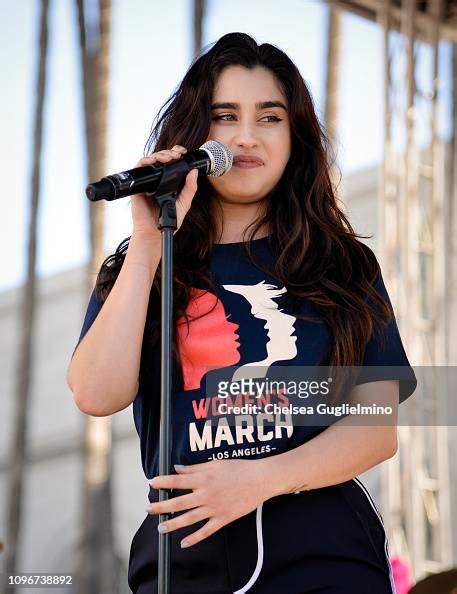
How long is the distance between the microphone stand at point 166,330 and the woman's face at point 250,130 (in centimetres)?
26

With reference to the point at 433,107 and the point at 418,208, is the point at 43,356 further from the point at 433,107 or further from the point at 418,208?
the point at 433,107

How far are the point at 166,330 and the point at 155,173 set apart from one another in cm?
22

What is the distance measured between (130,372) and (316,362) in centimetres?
28

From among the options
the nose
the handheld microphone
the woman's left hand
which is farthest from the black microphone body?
the woman's left hand

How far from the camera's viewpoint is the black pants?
4.67 feet

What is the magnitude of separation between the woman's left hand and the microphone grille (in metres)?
0.43

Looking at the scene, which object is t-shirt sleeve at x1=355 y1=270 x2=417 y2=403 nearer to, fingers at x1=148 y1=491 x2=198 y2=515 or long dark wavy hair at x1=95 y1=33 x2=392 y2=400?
long dark wavy hair at x1=95 y1=33 x2=392 y2=400

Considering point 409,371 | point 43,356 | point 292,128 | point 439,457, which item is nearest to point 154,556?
point 409,371

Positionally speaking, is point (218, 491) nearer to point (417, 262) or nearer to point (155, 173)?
point (155, 173)

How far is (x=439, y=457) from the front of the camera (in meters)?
5.61

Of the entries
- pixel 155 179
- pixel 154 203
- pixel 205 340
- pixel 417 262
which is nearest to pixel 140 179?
pixel 155 179

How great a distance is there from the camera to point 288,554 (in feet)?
4.70

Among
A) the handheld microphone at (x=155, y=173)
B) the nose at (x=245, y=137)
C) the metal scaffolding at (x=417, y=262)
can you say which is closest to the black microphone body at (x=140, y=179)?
the handheld microphone at (x=155, y=173)

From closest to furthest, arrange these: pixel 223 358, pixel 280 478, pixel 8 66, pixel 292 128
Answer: pixel 280 478 < pixel 223 358 < pixel 292 128 < pixel 8 66
